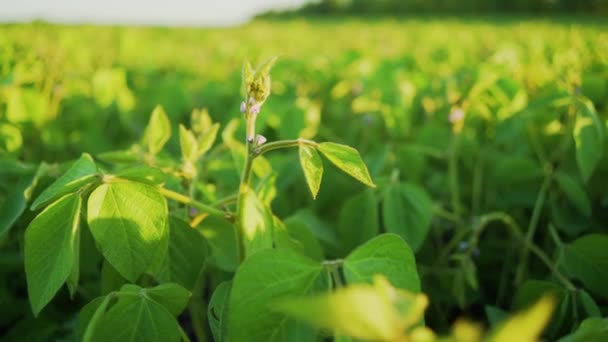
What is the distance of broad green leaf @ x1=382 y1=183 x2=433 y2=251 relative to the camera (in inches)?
51.9

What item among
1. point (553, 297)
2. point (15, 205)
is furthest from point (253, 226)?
point (553, 297)

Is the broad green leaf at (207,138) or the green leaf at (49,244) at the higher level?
the broad green leaf at (207,138)

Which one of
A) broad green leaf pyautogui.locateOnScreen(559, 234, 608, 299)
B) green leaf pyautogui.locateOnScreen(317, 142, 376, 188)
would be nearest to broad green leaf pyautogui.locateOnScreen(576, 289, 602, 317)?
broad green leaf pyautogui.locateOnScreen(559, 234, 608, 299)

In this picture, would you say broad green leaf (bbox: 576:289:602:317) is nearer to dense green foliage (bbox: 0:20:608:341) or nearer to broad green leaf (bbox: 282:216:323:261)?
dense green foliage (bbox: 0:20:608:341)

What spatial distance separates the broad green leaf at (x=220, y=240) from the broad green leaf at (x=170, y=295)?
0.61 ft

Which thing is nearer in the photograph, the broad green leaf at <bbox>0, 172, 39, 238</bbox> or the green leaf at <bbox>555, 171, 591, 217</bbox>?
the broad green leaf at <bbox>0, 172, 39, 238</bbox>

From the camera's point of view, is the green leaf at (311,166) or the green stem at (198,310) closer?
the green leaf at (311,166)

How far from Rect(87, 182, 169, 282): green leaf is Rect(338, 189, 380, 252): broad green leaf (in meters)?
0.67

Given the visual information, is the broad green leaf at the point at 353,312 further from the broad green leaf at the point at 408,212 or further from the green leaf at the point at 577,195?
the green leaf at the point at 577,195

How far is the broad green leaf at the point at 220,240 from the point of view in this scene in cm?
102

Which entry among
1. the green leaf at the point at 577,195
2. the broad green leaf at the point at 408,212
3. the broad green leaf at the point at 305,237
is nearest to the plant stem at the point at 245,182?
the broad green leaf at the point at 305,237

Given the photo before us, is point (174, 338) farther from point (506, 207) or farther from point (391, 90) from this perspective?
point (391, 90)

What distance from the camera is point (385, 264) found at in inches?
28.5

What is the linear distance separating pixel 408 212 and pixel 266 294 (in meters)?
0.75
